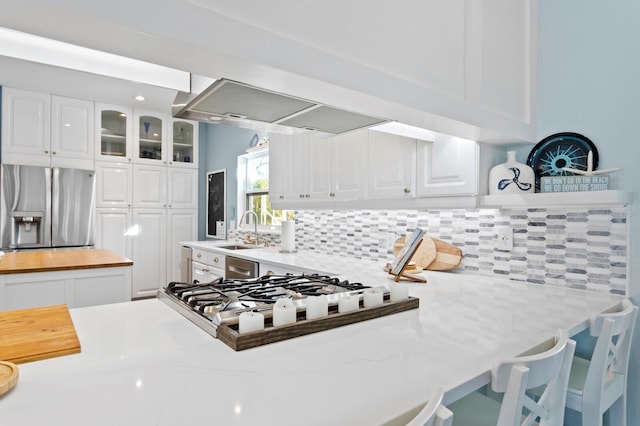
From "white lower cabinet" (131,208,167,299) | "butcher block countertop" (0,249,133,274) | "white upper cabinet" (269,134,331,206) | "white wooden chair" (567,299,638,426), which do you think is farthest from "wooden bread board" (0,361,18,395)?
"white lower cabinet" (131,208,167,299)

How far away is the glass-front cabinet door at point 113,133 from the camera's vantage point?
454cm

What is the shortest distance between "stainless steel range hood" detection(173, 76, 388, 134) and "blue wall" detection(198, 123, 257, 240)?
9.06 ft

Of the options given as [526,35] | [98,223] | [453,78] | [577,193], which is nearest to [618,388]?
Answer: [577,193]

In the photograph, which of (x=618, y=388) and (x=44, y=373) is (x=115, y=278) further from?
(x=618, y=388)

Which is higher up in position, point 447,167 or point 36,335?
point 447,167

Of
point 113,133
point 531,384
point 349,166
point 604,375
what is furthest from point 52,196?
point 604,375

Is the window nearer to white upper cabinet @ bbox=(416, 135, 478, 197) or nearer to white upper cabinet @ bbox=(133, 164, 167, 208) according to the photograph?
white upper cabinet @ bbox=(133, 164, 167, 208)

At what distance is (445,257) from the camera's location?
2.28m

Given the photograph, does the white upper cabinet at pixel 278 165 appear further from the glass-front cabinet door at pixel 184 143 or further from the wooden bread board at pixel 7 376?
the wooden bread board at pixel 7 376

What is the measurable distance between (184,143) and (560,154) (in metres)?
4.69

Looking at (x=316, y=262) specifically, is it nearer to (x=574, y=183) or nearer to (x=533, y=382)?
(x=574, y=183)

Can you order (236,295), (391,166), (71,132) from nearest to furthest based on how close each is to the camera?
(236,295)
(391,166)
(71,132)

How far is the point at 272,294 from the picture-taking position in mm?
1415

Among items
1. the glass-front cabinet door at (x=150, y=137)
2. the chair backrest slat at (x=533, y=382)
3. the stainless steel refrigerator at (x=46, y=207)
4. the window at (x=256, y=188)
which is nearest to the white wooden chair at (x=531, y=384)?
the chair backrest slat at (x=533, y=382)
